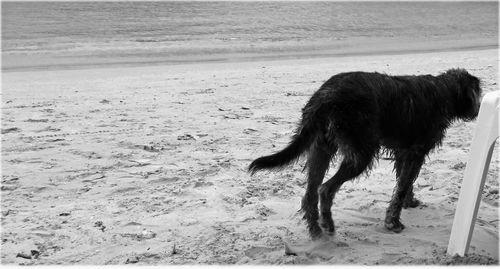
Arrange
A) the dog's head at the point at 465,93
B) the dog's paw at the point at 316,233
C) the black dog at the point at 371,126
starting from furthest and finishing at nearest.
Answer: the dog's head at the point at 465,93 < the dog's paw at the point at 316,233 < the black dog at the point at 371,126

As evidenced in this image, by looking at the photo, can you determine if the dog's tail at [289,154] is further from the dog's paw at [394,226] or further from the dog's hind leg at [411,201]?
the dog's hind leg at [411,201]

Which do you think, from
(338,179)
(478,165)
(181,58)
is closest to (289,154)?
(338,179)

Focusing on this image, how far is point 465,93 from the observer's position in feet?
12.8

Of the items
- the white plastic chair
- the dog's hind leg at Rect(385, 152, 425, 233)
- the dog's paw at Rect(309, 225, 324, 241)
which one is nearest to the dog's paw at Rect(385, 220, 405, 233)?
the dog's hind leg at Rect(385, 152, 425, 233)

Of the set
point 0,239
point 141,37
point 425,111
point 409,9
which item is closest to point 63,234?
point 0,239

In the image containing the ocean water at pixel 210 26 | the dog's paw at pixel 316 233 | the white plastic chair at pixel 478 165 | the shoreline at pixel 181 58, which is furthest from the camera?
the ocean water at pixel 210 26

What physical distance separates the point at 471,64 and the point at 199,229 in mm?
8958

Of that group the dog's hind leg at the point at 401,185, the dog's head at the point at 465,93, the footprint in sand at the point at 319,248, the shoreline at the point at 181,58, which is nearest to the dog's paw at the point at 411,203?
the dog's hind leg at the point at 401,185

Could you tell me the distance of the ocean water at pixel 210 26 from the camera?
16.9 m

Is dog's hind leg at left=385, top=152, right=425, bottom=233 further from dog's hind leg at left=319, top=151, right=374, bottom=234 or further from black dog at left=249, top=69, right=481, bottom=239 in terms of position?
dog's hind leg at left=319, top=151, right=374, bottom=234

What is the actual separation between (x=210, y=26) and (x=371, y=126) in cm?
1859

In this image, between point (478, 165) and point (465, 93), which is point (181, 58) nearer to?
point (465, 93)

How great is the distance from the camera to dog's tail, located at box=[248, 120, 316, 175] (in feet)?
11.1

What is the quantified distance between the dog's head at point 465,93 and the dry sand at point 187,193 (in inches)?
27.5
